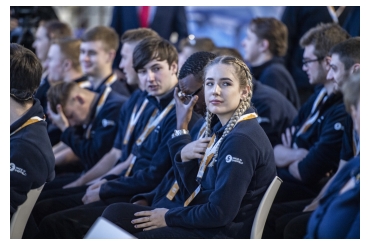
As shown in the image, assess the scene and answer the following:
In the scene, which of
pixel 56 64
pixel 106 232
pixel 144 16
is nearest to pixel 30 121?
pixel 106 232

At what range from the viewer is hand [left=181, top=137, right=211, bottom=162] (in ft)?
8.30

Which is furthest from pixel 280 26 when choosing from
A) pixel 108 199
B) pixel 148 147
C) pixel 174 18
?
pixel 108 199

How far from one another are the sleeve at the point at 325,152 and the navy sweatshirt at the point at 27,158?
4.60 ft

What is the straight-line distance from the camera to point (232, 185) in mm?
2295

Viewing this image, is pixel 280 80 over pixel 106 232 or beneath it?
over

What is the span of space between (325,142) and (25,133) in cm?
155

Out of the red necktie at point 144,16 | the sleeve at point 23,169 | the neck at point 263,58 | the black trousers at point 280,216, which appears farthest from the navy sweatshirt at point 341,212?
the red necktie at point 144,16

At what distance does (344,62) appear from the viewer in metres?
2.98

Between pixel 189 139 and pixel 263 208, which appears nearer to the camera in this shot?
pixel 263 208

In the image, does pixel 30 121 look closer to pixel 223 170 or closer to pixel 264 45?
pixel 223 170

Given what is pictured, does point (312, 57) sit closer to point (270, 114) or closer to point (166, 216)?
point (270, 114)

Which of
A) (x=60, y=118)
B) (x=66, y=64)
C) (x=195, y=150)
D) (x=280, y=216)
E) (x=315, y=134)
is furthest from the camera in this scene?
(x=66, y=64)

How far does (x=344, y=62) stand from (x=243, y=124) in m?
0.83

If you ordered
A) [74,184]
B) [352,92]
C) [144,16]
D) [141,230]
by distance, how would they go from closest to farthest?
[352,92], [141,230], [74,184], [144,16]
